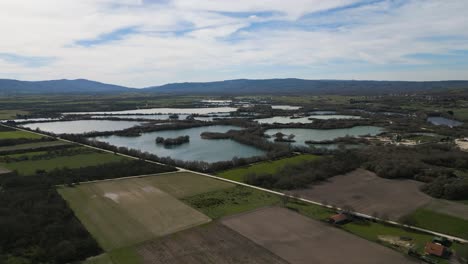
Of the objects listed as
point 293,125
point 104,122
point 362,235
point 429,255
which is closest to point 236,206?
point 362,235

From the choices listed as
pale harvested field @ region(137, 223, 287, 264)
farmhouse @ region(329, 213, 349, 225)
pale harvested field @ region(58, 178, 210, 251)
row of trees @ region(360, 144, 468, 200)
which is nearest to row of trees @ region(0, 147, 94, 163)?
pale harvested field @ region(58, 178, 210, 251)

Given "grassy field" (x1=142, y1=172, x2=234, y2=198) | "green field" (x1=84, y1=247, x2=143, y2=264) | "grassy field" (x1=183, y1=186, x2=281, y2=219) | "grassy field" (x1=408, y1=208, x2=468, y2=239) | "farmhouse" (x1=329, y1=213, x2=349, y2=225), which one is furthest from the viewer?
"grassy field" (x1=142, y1=172, x2=234, y2=198)

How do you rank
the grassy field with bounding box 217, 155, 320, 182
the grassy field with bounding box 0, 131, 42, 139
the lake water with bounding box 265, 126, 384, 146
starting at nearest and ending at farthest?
the grassy field with bounding box 217, 155, 320, 182, the grassy field with bounding box 0, 131, 42, 139, the lake water with bounding box 265, 126, 384, 146

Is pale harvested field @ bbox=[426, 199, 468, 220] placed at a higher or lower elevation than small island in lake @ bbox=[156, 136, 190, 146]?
lower

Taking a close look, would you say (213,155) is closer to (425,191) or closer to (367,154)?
(367,154)

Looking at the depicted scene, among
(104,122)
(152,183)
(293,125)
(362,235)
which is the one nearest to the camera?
(362,235)

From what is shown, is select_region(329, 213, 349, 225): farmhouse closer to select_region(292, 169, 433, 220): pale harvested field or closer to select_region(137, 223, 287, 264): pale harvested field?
select_region(292, 169, 433, 220): pale harvested field

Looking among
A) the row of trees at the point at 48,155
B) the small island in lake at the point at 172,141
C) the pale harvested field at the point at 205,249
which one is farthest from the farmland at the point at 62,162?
the pale harvested field at the point at 205,249
